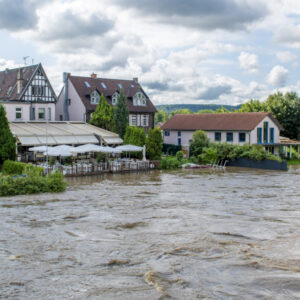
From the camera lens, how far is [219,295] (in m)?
10.4

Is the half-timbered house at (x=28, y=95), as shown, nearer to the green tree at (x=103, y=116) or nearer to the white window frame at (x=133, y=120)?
the green tree at (x=103, y=116)

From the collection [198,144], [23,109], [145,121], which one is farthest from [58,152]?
[145,121]

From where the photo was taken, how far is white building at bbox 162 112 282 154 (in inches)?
1829

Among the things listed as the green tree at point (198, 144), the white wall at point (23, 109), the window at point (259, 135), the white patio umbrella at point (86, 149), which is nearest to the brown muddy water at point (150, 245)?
the white patio umbrella at point (86, 149)

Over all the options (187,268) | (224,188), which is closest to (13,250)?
(187,268)

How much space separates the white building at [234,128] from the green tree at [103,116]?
26.9 ft

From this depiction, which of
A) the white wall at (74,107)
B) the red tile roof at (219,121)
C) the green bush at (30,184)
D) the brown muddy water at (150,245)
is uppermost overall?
the white wall at (74,107)

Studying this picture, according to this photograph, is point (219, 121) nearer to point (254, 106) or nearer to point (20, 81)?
point (254, 106)

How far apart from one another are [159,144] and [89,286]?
28731 mm

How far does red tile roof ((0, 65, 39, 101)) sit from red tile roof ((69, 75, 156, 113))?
6.35m

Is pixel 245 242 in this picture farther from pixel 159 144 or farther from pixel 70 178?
pixel 159 144

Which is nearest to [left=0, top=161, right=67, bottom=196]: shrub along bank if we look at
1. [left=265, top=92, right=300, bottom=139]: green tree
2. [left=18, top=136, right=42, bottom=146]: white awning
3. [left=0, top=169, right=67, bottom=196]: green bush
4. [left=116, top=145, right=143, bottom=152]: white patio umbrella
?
[left=0, top=169, right=67, bottom=196]: green bush

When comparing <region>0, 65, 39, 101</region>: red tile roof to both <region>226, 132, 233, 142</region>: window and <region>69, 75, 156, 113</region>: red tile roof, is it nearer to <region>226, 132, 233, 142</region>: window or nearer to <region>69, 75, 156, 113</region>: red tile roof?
<region>69, 75, 156, 113</region>: red tile roof

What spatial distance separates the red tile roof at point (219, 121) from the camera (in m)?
46.8
